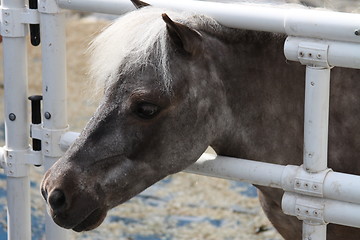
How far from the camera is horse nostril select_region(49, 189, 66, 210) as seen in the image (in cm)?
181

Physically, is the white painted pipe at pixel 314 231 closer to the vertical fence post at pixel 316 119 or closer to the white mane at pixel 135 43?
the vertical fence post at pixel 316 119

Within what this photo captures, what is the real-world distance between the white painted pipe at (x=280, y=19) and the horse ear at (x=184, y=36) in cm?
8

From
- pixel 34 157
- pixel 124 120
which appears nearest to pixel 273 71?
pixel 124 120

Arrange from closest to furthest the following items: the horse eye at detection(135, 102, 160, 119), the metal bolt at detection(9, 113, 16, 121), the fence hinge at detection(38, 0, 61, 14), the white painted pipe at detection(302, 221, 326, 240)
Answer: the white painted pipe at detection(302, 221, 326, 240), the horse eye at detection(135, 102, 160, 119), the fence hinge at detection(38, 0, 61, 14), the metal bolt at detection(9, 113, 16, 121)

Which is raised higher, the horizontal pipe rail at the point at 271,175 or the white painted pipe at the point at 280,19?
the white painted pipe at the point at 280,19

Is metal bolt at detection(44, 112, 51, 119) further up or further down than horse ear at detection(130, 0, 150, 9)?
further down

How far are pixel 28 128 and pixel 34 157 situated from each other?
0.09m

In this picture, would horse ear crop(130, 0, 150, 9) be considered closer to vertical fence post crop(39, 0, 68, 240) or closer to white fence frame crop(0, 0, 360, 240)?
white fence frame crop(0, 0, 360, 240)

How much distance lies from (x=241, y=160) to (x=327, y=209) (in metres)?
0.25

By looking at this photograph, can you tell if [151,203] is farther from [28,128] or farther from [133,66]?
[133,66]

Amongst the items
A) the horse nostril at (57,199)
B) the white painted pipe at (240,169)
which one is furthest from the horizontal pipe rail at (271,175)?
the horse nostril at (57,199)

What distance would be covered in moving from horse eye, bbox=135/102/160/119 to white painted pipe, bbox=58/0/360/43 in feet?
0.87

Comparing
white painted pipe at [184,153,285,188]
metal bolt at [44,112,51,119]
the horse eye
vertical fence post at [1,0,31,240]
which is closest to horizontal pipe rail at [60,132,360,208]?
white painted pipe at [184,153,285,188]

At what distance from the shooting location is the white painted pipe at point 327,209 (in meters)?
1.64
